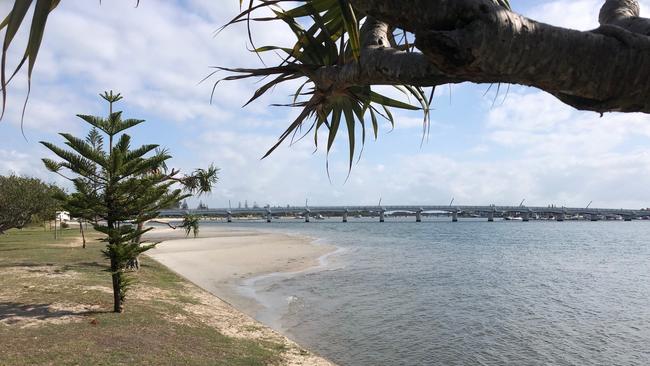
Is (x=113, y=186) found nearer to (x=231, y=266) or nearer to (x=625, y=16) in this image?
(x=625, y=16)

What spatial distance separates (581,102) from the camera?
5.37ft

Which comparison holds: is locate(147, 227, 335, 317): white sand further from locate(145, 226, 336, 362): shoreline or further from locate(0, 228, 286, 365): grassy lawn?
locate(0, 228, 286, 365): grassy lawn

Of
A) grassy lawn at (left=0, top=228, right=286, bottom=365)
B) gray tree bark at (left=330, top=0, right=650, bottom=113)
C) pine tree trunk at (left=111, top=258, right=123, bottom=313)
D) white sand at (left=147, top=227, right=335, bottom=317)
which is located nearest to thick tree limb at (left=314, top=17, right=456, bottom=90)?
gray tree bark at (left=330, top=0, right=650, bottom=113)

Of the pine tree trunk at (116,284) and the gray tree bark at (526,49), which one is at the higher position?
the gray tree bark at (526,49)

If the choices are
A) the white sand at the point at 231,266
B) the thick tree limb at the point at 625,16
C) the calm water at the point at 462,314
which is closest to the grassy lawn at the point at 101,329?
the calm water at the point at 462,314

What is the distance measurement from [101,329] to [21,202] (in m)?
17.6

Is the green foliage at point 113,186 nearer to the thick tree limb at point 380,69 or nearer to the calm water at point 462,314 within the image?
the calm water at point 462,314

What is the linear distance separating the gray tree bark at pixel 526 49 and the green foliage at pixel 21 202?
2427 cm

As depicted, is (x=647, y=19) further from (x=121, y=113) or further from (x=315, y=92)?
(x=121, y=113)

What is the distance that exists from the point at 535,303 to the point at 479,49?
19.8 meters

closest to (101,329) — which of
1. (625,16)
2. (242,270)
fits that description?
(625,16)

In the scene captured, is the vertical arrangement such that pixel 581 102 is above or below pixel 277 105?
below

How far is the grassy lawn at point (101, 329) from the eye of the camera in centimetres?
738

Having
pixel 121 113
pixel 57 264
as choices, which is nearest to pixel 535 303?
pixel 121 113
